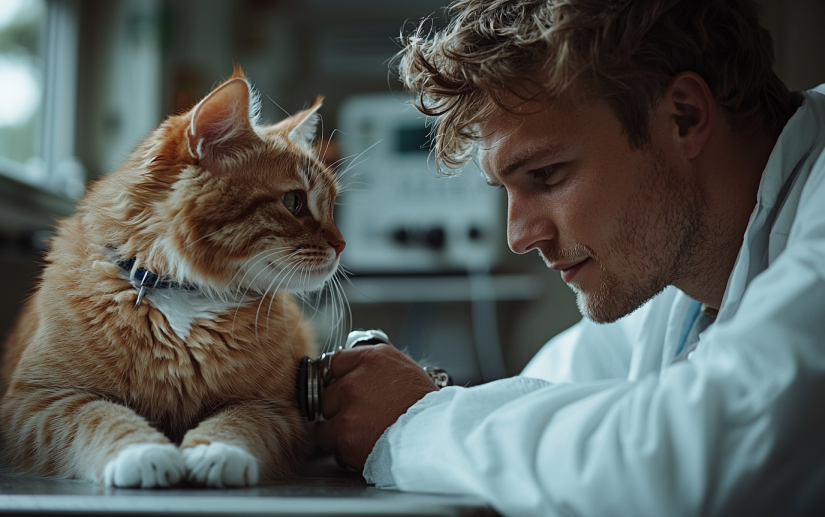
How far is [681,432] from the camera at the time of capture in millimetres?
595

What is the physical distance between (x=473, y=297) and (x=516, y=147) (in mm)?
1553

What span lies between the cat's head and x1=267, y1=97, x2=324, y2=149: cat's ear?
0.40 feet

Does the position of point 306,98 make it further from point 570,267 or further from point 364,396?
point 364,396

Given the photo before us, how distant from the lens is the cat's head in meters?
0.93

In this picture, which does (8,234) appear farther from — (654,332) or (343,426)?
(654,332)

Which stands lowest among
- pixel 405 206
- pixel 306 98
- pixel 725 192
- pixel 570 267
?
pixel 570 267

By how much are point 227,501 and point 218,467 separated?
0.14 metres

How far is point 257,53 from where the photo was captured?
9.02 ft

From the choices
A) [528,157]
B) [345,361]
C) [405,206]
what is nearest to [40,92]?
[405,206]

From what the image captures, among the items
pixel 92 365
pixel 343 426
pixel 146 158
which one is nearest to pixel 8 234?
pixel 146 158

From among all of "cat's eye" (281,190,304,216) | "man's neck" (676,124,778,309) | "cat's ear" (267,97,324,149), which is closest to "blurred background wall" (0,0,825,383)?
"cat's ear" (267,97,324,149)

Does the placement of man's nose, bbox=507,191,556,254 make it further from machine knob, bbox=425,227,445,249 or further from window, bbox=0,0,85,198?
window, bbox=0,0,85,198

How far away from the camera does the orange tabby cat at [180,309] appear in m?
0.81

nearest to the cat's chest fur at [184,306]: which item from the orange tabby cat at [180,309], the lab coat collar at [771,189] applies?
the orange tabby cat at [180,309]
